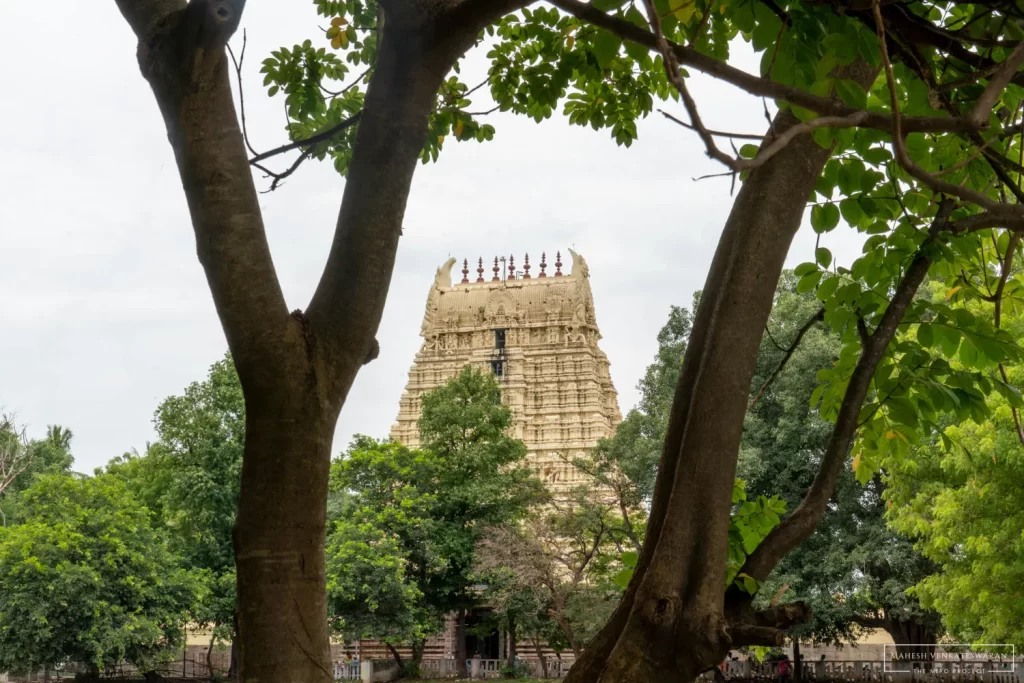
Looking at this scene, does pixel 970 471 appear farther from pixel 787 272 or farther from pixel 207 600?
pixel 207 600

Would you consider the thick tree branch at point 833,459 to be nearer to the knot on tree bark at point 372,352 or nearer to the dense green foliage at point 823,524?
the knot on tree bark at point 372,352

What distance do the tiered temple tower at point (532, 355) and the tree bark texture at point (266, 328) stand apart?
3681 cm

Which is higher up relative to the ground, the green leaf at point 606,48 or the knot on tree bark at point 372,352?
the green leaf at point 606,48

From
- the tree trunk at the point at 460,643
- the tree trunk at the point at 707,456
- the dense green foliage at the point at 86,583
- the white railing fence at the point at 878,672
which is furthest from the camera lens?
the tree trunk at the point at 460,643

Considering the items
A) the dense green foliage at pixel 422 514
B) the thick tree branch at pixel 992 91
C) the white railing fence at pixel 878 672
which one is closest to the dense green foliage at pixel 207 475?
the dense green foliage at pixel 422 514

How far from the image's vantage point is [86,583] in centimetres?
2316

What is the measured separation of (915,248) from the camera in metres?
3.11

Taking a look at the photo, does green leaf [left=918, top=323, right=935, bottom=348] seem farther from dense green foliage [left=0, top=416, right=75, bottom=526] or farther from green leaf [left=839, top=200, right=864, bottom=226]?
dense green foliage [left=0, top=416, right=75, bottom=526]

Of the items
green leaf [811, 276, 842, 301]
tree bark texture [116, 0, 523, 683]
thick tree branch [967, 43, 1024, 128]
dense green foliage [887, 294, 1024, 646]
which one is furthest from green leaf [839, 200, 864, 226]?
dense green foliage [887, 294, 1024, 646]

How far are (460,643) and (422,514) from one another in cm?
657

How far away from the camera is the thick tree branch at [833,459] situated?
237cm

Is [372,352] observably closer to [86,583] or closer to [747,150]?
[747,150]

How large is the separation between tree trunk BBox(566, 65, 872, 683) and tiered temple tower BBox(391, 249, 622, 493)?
121 ft

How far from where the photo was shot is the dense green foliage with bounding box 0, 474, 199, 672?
22.7 m
